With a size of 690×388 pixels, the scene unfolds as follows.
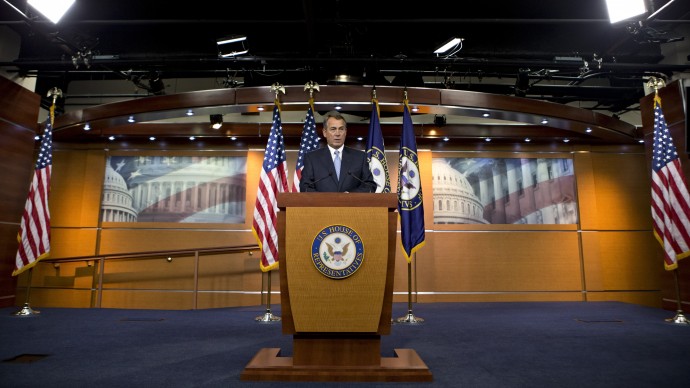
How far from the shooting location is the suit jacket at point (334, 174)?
285cm

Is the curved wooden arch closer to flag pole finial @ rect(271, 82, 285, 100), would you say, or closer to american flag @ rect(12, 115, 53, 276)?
flag pole finial @ rect(271, 82, 285, 100)

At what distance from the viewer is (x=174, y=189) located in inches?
331

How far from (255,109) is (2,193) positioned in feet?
13.1

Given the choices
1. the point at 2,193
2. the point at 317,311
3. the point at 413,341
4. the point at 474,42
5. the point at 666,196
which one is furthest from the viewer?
the point at 474,42

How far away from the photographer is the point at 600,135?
26.4ft

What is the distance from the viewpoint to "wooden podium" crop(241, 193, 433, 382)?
89.9 inches

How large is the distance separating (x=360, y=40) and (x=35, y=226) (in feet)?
18.8

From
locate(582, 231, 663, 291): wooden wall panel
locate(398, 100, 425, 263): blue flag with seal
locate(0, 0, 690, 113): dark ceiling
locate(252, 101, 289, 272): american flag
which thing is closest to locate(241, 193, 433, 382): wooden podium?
locate(398, 100, 425, 263): blue flag with seal

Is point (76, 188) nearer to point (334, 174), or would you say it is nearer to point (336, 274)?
point (334, 174)

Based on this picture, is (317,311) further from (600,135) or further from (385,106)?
(600,135)

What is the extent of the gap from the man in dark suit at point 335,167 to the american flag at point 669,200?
4.41 meters

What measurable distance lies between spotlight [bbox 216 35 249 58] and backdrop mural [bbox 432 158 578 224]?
14.5 feet

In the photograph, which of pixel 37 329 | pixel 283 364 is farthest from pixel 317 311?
pixel 37 329

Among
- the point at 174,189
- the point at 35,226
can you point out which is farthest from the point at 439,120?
the point at 35,226
